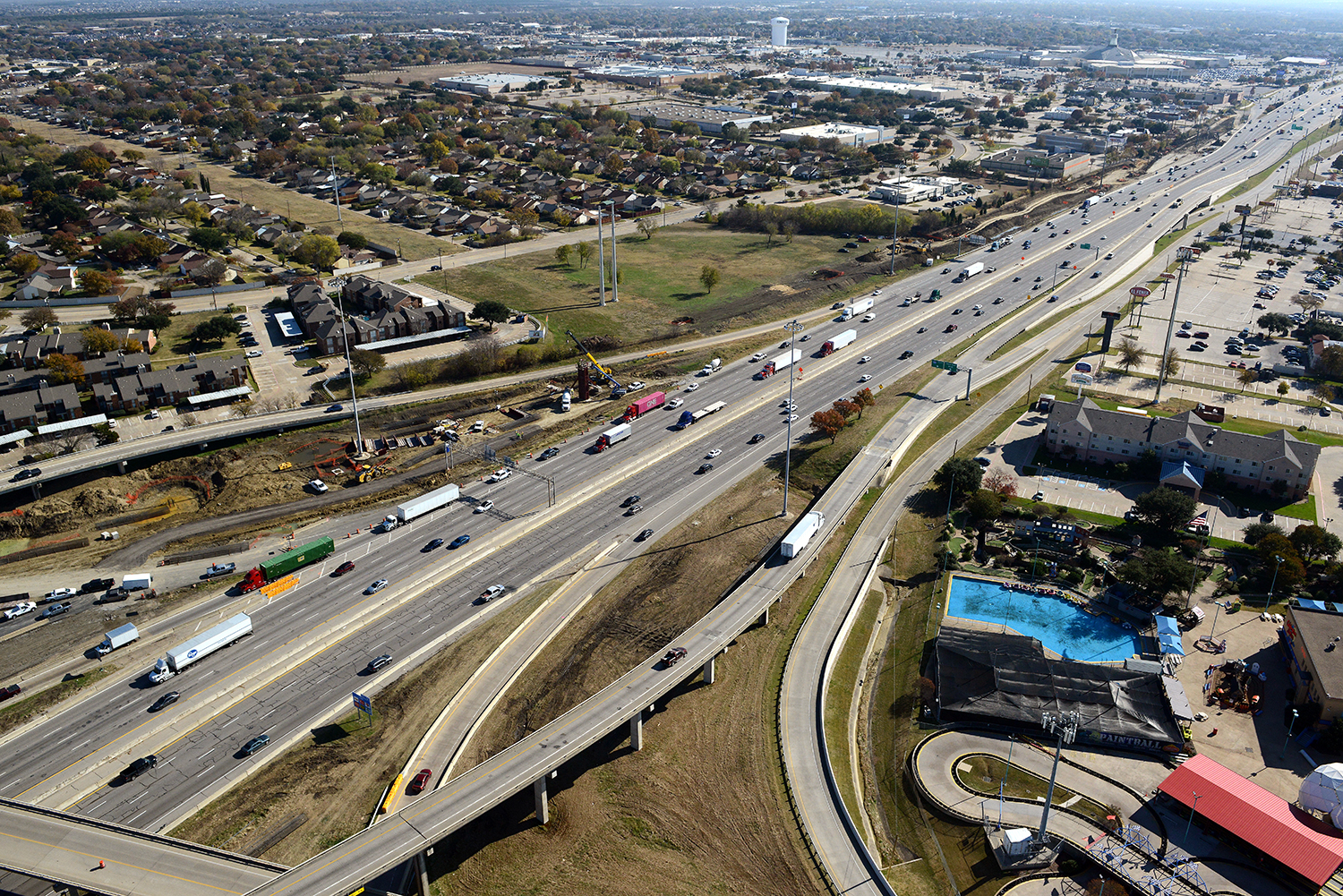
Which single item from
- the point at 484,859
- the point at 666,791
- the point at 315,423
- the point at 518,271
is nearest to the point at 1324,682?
the point at 666,791

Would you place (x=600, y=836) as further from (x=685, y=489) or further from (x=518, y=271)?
(x=518, y=271)

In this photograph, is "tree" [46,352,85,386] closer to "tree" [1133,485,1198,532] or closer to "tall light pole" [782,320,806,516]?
"tall light pole" [782,320,806,516]

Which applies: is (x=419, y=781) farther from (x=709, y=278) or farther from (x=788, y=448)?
(x=709, y=278)

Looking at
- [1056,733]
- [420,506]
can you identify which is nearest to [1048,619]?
[1056,733]

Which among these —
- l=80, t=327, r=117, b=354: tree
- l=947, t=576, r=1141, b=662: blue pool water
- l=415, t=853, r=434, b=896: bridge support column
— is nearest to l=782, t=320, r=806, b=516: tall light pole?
l=947, t=576, r=1141, b=662: blue pool water

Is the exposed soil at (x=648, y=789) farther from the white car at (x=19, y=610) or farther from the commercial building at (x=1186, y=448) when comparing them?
the commercial building at (x=1186, y=448)
